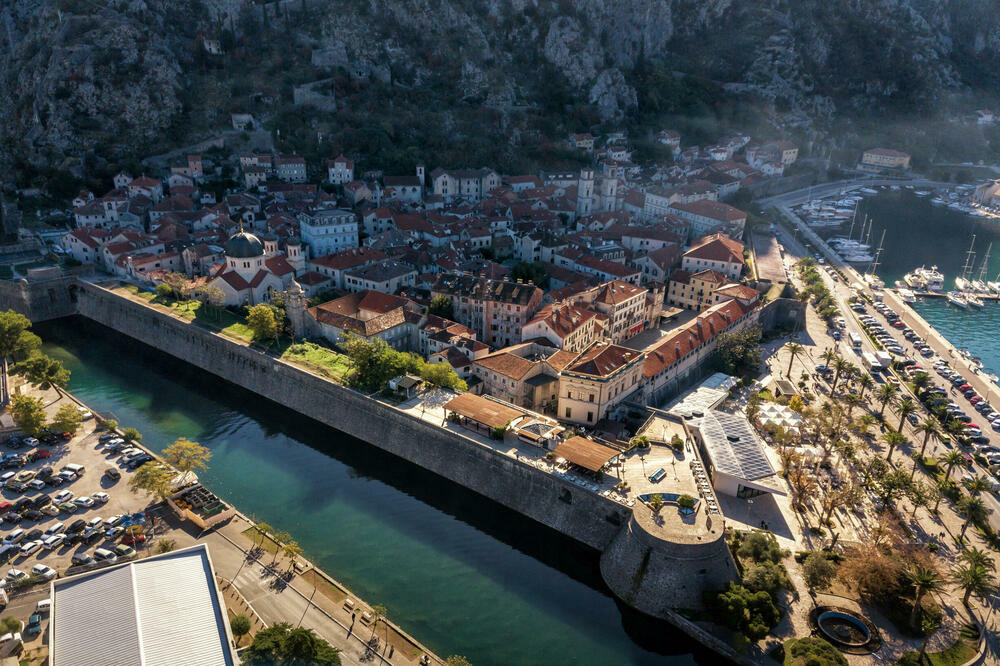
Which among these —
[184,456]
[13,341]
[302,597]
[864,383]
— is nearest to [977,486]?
[864,383]

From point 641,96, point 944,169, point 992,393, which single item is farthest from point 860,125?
point 992,393

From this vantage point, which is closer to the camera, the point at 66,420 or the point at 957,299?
the point at 66,420

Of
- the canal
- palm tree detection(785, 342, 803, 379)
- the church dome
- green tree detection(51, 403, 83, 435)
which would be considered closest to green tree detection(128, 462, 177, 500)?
the canal

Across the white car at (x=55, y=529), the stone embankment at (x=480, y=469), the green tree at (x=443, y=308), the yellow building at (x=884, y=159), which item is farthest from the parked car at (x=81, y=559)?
the yellow building at (x=884, y=159)

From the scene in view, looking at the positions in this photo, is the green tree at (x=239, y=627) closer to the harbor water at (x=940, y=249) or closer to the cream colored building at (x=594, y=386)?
the cream colored building at (x=594, y=386)

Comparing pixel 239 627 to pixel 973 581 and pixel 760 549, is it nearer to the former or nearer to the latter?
pixel 760 549
